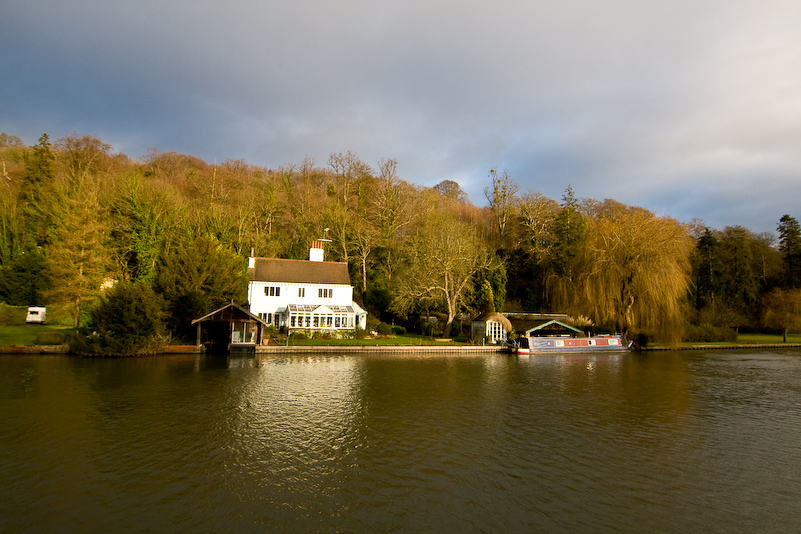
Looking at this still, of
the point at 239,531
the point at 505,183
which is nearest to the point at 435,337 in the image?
the point at 505,183

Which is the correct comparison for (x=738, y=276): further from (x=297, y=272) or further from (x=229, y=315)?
(x=229, y=315)

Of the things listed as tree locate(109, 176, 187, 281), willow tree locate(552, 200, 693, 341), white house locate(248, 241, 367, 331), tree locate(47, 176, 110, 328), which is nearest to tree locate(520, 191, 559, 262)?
willow tree locate(552, 200, 693, 341)

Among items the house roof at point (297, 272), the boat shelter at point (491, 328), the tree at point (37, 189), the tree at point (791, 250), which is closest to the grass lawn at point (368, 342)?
the boat shelter at point (491, 328)

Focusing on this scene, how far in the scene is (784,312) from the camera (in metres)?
54.7

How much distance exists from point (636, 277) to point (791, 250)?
3831 centimetres

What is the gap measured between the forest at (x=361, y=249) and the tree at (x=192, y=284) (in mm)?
116

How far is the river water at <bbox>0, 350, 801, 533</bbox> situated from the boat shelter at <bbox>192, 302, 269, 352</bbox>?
1042 centimetres

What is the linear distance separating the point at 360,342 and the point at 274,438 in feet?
82.3

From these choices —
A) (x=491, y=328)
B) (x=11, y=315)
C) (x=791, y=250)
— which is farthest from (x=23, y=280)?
(x=791, y=250)

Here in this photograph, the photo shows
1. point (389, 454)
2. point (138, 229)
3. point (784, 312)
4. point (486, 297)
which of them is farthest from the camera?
point (784, 312)

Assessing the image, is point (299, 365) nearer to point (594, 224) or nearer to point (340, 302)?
point (340, 302)

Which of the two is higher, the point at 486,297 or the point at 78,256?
the point at 78,256

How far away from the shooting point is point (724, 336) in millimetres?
53938

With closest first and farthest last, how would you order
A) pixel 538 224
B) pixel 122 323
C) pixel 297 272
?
pixel 122 323 → pixel 297 272 → pixel 538 224
